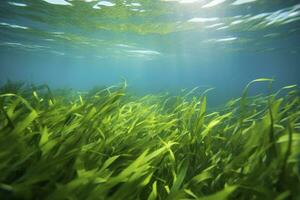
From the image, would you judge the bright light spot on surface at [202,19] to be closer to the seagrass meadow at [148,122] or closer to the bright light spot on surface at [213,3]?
the seagrass meadow at [148,122]

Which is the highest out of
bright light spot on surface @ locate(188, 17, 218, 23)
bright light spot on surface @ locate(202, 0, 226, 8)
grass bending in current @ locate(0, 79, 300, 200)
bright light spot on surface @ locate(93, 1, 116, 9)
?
bright light spot on surface @ locate(93, 1, 116, 9)

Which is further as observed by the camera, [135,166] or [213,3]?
[213,3]

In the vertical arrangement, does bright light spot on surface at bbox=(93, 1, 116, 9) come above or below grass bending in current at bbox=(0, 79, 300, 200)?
above

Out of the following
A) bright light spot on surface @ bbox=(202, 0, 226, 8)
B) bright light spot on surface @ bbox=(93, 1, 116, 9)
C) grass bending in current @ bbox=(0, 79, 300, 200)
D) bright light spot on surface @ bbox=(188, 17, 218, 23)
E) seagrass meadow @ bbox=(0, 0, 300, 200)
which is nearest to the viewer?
grass bending in current @ bbox=(0, 79, 300, 200)

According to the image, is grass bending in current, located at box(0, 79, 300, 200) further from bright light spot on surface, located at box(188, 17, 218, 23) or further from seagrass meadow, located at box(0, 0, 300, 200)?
bright light spot on surface, located at box(188, 17, 218, 23)

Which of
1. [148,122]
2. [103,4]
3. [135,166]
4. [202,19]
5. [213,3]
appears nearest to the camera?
[135,166]

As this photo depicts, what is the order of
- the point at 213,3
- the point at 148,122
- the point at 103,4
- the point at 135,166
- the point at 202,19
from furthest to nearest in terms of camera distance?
the point at 202,19 → the point at 103,4 → the point at 213,3 → the point at 148,122 → the point at 135,166

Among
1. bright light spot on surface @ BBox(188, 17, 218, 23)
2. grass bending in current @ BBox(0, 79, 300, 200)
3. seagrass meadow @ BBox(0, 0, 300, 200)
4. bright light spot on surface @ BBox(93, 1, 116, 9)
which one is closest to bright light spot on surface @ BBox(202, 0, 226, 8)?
seagrass meadow @ BBox(0, 0, 300, 200)

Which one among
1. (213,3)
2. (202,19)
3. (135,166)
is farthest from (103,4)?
(135,166)

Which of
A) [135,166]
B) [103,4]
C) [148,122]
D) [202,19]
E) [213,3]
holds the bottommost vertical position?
[148,122]

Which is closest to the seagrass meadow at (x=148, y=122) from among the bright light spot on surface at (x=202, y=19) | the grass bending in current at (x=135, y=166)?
the grass bending in current at (x=135, y=166)

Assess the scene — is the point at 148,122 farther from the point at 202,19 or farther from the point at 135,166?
the point at 202,19

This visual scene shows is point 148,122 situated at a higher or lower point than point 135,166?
lower

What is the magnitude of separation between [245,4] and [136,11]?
20.5 ft
